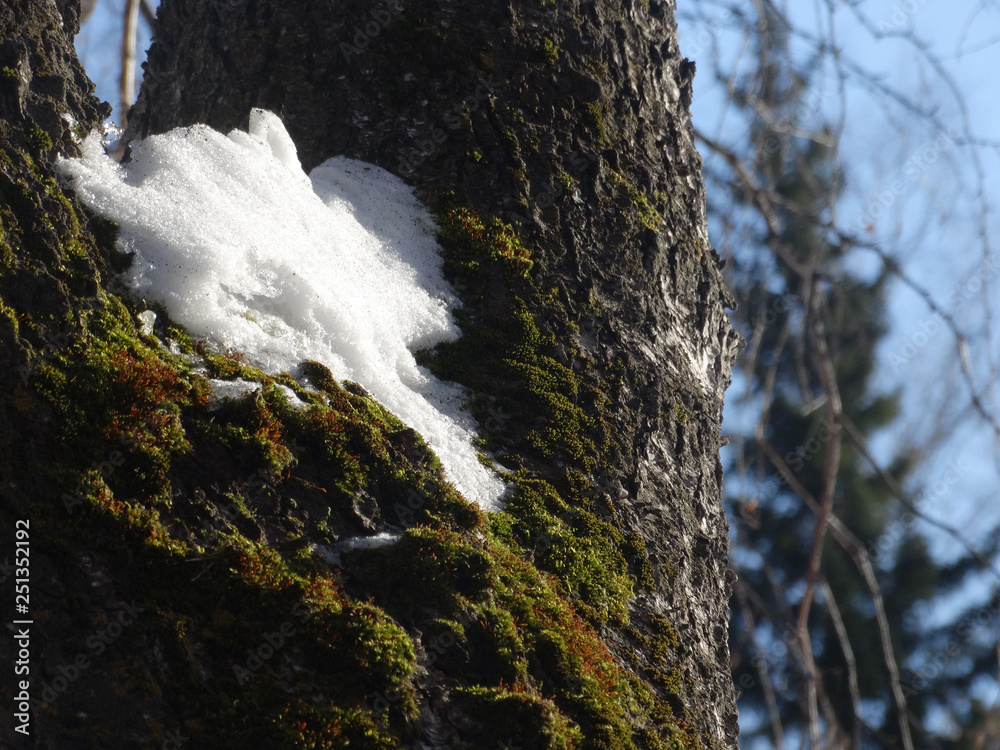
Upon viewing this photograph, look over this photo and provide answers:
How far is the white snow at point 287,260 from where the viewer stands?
1936mm

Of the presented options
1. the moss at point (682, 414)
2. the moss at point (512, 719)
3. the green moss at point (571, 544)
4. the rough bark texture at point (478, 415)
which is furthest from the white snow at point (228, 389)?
the moss at point (682, 414)

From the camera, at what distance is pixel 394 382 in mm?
2197

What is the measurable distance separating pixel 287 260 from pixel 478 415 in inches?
25.0

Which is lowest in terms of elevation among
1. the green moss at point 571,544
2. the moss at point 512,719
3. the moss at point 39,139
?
the moss at point 512,719

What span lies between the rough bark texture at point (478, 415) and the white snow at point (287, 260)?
0.28 feet

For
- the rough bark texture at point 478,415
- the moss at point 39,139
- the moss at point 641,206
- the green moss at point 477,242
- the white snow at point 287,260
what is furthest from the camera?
the moss at point 641,206

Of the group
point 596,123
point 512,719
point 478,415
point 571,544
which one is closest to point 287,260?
point 478,415

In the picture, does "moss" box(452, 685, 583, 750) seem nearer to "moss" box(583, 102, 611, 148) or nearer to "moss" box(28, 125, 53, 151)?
"moss" box(28, 125, 53, 151)

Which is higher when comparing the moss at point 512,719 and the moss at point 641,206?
the moss at point 641,206

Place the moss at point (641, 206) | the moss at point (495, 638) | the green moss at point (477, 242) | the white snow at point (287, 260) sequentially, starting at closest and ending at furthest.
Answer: the moss at point (495, 638) → the white snow at point (287, 260) → the green moss at point (477, 242) → the moss at point (641, 206)

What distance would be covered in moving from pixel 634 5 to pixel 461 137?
944 mm

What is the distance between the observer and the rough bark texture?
1.47m

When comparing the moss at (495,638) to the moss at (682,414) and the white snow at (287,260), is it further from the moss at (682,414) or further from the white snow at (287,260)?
the moss at (682,414)

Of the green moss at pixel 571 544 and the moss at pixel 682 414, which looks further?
the moss at pixel 682 414
